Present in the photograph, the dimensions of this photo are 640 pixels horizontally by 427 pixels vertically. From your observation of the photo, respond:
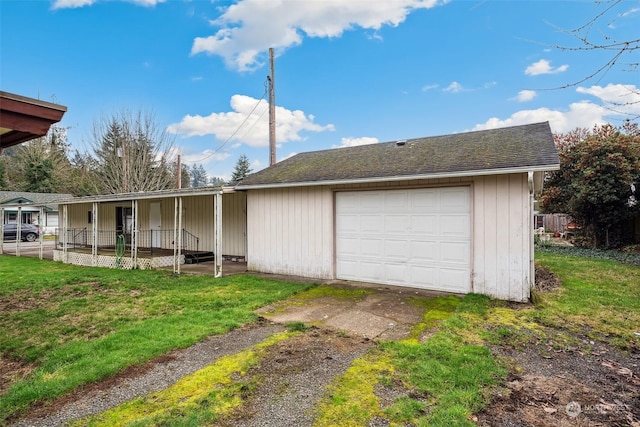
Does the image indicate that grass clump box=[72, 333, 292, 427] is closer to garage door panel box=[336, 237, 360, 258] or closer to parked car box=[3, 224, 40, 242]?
garage door panel box=[336, 237, 360, 258]

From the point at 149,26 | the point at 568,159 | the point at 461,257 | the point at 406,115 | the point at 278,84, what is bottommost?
the point at 461,257

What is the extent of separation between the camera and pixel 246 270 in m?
10.1

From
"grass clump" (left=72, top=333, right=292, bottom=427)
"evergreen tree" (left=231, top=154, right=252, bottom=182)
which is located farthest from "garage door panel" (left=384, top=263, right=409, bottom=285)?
"evergreen tree" (left=231, top=154, right=252, bottom=182)

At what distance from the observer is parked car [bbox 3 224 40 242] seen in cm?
2283

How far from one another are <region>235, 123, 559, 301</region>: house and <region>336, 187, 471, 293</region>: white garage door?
0.02 meters

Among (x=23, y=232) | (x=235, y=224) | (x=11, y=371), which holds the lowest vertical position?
(x=11, y=371)

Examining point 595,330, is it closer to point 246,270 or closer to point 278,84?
point 246,270

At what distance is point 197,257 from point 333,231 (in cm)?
626

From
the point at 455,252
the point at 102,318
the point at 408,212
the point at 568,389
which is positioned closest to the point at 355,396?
the point at 568,389

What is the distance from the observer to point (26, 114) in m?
2.82

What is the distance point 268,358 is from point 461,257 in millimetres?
4593

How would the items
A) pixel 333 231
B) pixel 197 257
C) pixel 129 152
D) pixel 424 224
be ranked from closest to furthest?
pixel 424 224 < pixel 333 231 < pixel 197 257 < pixel 129 152

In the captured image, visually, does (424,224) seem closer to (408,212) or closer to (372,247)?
(408,212)

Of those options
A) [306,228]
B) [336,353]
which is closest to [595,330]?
[336,353]
